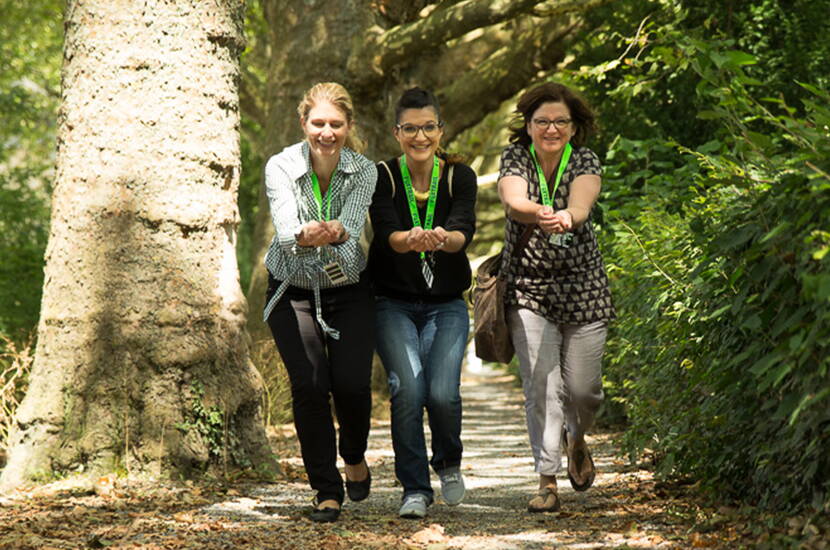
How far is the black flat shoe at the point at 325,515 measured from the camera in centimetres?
571

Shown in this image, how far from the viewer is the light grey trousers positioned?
6.01 m

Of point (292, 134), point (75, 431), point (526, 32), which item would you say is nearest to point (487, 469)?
point (75, 431)

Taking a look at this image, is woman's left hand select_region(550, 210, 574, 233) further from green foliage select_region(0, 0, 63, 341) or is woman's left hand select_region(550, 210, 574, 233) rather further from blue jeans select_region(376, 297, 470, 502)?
green foliage select_region(0, 0, 63, 341)

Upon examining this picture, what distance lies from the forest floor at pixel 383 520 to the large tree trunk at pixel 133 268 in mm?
337

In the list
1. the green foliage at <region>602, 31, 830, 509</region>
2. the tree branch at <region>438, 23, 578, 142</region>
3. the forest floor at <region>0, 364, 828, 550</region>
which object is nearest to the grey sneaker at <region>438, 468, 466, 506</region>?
the forest floor at <region>0, 364, 828, 550</region>

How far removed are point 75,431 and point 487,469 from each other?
10.3ft

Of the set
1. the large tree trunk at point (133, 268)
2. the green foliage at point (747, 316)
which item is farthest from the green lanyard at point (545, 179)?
the large tree trunk at point (133, 268)

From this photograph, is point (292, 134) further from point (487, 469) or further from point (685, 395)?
point (685, 395)

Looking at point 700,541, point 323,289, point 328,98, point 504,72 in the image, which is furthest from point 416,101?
point 504,72

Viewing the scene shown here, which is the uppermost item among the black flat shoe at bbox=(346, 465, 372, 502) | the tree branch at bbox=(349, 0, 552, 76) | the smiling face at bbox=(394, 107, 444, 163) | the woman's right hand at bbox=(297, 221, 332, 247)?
the tree branch at bbox=(349, 0, 552, 76)

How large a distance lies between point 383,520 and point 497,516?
2.14 feet

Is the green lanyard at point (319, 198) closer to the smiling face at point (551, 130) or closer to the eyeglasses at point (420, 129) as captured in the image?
the eyeglasses at point (420, 129)

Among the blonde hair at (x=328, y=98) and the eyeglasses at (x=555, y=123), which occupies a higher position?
the blonde hair at (x=328, y=98)

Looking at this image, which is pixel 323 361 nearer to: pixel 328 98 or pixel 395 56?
pixel 328 98
